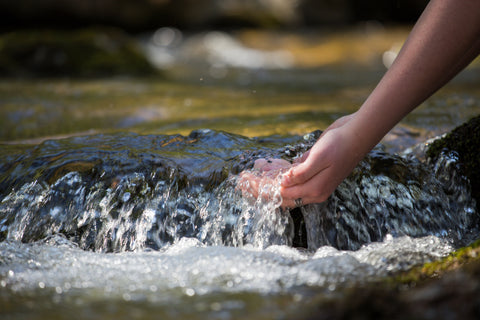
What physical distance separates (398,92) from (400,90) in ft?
0.03

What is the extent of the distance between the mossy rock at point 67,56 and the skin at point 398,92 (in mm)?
5548

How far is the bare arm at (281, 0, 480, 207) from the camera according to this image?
1.76 m

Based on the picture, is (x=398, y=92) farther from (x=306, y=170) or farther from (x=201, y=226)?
(x=201, y=226)

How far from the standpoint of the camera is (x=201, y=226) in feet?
7.61

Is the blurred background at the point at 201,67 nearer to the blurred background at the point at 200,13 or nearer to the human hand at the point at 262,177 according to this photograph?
the blurred background at the point at 200,13

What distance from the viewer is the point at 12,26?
37.3 ft

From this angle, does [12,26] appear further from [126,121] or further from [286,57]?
[126,121]

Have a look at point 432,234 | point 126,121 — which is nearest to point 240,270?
point 432,234

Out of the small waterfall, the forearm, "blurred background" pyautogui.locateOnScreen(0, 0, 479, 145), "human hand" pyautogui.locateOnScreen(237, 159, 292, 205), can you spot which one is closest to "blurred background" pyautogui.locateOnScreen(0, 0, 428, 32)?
"blurred background" pyautogui.locateOnScreen(0, 0, 479, 145)

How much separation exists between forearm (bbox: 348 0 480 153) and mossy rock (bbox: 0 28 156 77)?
18.8 feet

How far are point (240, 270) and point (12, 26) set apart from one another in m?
11.5

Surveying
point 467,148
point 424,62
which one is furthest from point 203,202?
point 467,148

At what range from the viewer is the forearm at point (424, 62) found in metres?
1.74

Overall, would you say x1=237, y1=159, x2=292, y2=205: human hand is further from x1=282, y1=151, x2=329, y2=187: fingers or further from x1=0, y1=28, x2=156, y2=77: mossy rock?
x1=0, y1=28, x2=156, y2=77: mossy rock
